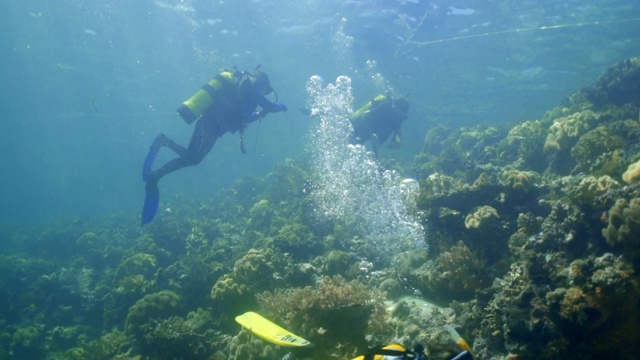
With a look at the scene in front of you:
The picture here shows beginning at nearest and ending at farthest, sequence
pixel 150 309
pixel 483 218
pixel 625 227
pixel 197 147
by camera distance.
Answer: pixel 625 227, pixel 483 218, pixel 150 309, pixel 197 147

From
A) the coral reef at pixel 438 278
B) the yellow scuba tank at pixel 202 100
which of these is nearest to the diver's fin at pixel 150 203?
the coral reef at pixel 438 278

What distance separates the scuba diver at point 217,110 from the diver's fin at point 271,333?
6479 millimetres

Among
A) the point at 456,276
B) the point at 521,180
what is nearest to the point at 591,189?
the point at 521,180

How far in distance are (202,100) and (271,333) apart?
761 centimetres

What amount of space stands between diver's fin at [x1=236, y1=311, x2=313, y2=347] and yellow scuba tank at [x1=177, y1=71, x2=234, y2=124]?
6559 millimetres

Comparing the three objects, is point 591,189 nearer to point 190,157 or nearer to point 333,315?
point 333,315

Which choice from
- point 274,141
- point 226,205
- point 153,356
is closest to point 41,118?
point 274,141

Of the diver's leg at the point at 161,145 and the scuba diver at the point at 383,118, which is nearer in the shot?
the diver's leg at the point at 161,145

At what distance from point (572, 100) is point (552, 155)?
5586mm

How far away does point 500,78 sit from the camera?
110 feet

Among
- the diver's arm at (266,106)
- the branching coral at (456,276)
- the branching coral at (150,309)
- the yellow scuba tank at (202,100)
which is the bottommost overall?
the branching coral at (150,309)

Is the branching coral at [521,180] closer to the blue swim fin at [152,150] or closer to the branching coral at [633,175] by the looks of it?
the branching coral at [633,175]

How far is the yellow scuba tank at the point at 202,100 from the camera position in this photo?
10531 millimetres

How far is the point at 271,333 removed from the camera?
522 centimetres
